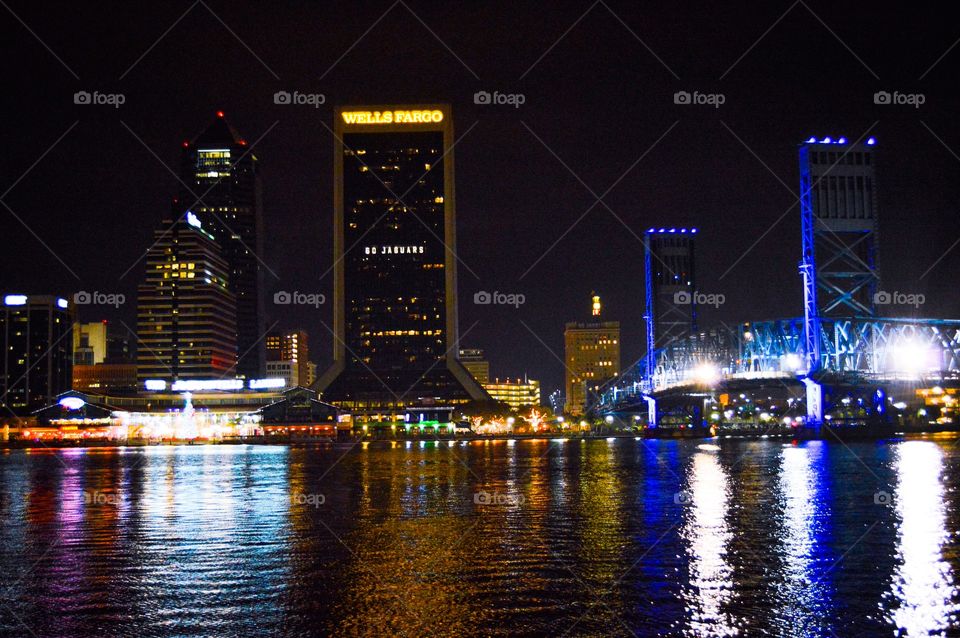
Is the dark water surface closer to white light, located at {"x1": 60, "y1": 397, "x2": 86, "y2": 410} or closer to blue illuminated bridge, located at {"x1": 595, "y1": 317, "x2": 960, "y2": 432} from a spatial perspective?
blue illuminated bridge, located at {"x1": 595, "y1": 317, "x2": 960, "y2": 432}

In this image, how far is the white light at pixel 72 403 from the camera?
634 feet

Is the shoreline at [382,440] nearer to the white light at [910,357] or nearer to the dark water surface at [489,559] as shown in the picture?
the white light at [910,357]

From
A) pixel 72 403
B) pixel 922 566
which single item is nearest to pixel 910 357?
pixel 922 566

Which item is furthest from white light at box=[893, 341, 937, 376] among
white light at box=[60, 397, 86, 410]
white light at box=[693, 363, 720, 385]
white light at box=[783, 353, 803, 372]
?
white light at box=[60, 397, 86, 410]

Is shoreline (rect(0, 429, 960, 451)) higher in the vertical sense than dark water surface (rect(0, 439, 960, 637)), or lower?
lower

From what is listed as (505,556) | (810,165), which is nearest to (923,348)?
(810,165)

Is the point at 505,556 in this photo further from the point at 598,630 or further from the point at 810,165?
the point at 810,165

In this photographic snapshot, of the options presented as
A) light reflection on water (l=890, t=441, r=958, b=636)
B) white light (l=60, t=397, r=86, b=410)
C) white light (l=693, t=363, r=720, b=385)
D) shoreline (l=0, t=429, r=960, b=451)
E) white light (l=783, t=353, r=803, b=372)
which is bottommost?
shoreline (l=0, t=429, r=960, b=451)

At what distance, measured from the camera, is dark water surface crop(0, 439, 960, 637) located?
22.0 meters

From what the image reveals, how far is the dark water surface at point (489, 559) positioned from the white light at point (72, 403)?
147955 mm

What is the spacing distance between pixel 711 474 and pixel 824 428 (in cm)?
6267

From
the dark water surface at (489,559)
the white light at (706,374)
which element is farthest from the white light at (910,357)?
the dark water surface at (489,559)

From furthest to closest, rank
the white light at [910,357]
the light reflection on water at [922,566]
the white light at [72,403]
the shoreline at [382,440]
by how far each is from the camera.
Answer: the white light at [72,403], the shoreline at [382,440], the white light at [910,357], the light reflection on water at [922,566]

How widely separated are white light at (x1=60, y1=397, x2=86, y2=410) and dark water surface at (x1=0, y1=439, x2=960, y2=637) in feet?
485
